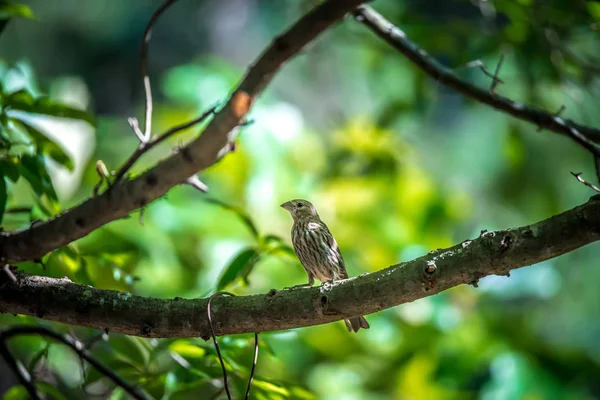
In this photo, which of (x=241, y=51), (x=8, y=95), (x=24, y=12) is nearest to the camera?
(x=8, y=95)

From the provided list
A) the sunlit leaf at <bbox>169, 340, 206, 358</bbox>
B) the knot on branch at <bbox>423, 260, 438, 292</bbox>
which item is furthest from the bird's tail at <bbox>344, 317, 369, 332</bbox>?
the knot on branch at <bbox>423, 260, 438, 292</bbox>

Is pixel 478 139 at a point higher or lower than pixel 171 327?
higher

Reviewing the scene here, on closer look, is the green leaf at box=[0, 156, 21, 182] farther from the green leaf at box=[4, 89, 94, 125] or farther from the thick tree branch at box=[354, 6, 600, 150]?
the thick tree branch at box=[354, 6, 600, 150]

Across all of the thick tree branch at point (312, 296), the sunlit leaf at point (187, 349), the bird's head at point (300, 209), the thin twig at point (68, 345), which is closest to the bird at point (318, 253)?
the bird's head at point (300, 209)

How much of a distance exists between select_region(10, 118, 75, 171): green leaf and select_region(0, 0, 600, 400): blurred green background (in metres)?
0.02

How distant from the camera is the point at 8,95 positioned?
2607 mm

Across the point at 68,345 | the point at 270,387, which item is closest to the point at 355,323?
the point at 270,387

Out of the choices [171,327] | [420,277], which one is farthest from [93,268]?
[420,277]

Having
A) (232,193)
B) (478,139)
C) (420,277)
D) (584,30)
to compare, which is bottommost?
(420,277)

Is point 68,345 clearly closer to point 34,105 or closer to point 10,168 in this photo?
point 10,168

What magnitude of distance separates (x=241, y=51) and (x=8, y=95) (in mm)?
6856

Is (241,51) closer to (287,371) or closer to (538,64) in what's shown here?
(287,371)

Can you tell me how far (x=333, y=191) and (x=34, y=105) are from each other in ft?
12.2

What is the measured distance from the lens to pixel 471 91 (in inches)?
113
